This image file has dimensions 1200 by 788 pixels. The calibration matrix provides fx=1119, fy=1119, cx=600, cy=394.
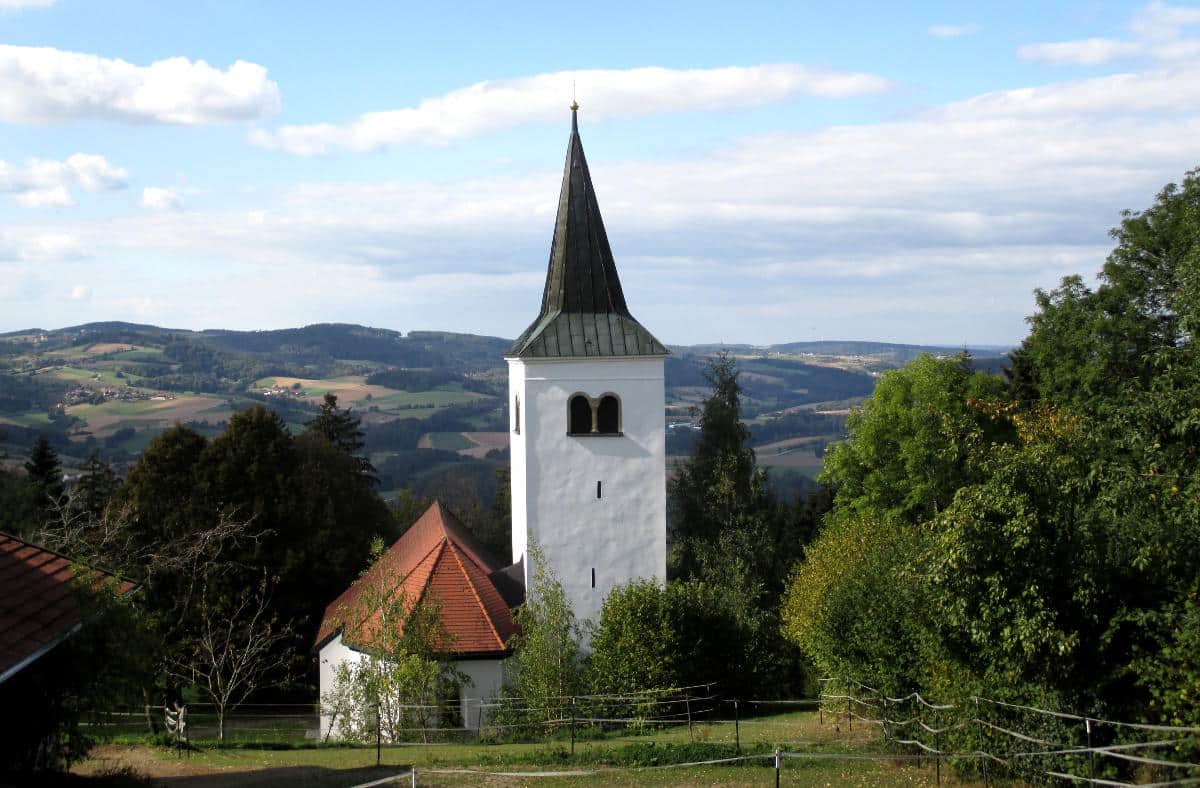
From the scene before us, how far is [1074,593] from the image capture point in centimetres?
1396

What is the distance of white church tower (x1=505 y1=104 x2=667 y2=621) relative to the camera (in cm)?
2738

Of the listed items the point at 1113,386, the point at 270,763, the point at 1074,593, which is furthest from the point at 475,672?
the point at 1113,386

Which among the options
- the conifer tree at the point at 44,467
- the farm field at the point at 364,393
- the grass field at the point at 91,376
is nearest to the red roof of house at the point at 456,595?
the conifer tree at the point at 44,467

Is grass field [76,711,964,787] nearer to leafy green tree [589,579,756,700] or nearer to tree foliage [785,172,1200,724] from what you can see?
tree foliage [785,172,1200,724]

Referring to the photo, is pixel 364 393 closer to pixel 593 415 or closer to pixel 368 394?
pixel 368 394

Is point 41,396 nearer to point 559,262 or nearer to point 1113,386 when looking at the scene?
point 559,262

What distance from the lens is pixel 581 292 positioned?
2853 cm

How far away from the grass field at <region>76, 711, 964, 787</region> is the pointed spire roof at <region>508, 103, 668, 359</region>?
984cm

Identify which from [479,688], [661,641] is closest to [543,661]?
[479,688]

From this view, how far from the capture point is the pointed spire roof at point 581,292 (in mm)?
27750

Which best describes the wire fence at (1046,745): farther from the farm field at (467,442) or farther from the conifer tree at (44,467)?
the farm field at (467,442)

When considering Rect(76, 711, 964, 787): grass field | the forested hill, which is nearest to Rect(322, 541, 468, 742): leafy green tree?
Rect(76, 711, 964, 787): grass field

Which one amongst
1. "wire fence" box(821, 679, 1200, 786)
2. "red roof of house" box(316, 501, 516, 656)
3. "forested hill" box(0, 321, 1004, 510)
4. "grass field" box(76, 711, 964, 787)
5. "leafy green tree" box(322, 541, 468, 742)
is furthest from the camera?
"forested hill" box(0, 321, 1004, 510)

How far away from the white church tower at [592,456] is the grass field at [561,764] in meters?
5.97
